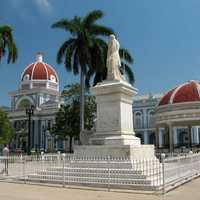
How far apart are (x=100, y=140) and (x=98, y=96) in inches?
80.1

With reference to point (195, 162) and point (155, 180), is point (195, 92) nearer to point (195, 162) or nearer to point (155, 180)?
point (195, 162)

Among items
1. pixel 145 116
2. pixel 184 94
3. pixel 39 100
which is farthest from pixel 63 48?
pixel 39 100

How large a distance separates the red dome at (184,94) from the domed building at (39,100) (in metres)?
40.2

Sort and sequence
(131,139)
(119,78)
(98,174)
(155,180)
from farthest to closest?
(119,78), (131,139), (98,174), (155,180)

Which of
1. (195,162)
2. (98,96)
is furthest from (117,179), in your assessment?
(195,162)

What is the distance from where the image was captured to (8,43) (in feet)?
88.1

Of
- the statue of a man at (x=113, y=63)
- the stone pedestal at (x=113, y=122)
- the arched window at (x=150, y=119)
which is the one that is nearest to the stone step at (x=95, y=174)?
the stone pedestal at (x=113, y=122)

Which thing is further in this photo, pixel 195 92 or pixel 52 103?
pixel 52 103

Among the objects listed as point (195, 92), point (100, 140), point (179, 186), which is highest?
point (195, 92)

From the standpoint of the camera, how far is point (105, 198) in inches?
388

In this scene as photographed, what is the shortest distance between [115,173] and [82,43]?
1947 centimetres

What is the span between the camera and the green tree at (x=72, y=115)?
127 ft

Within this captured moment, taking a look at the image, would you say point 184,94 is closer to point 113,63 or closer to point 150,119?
point 113,63

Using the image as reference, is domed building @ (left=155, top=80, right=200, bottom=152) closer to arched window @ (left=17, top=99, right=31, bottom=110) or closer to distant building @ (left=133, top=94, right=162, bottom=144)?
distant building @ (left=133, top=94, right=162, bottom=144)
